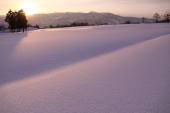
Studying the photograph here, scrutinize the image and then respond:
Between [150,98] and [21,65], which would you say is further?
[21,65]

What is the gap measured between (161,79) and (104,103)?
163cm

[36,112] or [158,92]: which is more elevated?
[158,92]

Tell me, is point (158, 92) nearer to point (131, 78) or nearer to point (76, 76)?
point (131, 78)

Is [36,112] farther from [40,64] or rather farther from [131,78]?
[40,64]

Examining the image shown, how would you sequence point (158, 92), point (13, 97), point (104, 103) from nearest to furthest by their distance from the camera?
1. point (104, 103)
2. point (158, 92)
3. point (13, 97)

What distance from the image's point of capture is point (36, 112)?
2.58 metres

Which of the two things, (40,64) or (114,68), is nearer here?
(114,68)

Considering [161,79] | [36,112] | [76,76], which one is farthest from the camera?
[76,76]

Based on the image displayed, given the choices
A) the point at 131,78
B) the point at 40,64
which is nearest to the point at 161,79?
the point at 131,78

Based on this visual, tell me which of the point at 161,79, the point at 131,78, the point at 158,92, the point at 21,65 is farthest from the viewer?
the point at 21,65

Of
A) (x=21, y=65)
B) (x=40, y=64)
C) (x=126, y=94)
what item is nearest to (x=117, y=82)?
(x=126, y=94)

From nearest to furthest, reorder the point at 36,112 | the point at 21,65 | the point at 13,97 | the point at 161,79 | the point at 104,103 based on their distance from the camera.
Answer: the point at 36,112 → the point at 104,103 → the point at 13,97 → the point at 161,79 → the point at 21,65

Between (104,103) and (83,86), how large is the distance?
93cm

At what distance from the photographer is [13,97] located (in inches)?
129
